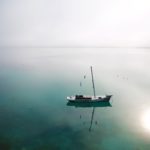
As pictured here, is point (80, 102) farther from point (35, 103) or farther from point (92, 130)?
point (92, 130)

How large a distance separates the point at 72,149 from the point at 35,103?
32940mm

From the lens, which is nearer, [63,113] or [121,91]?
[63,113]

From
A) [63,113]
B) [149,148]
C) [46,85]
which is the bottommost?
[149,148]

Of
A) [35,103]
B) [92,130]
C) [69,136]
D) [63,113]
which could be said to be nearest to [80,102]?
[63,113]

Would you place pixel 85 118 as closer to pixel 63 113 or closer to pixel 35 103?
pixel 63 113

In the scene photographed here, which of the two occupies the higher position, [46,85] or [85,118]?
[46,85]

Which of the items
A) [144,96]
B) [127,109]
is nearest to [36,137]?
[127,109]

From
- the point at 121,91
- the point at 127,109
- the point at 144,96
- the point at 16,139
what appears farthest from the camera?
the point at 121,91

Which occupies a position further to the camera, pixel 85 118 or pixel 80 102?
pixel 80 102

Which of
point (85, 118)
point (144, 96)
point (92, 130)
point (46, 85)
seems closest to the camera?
point (92, 130)

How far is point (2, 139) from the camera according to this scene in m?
48.8

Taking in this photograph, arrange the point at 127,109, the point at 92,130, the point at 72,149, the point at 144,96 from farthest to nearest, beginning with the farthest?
the point at 144,96
the point at 127,109
the point at 92,130
the point at 72,149

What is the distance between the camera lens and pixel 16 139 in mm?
48562

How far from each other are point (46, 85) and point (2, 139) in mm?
53411
